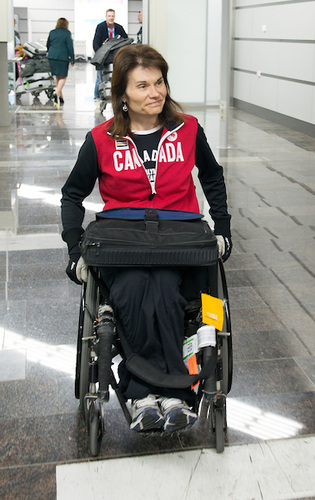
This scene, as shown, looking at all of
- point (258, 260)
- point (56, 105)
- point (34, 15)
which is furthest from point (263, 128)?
point (34, 15)

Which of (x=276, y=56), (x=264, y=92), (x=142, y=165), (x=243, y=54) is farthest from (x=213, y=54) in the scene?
(x=142, y=165)

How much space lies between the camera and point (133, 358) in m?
2.17

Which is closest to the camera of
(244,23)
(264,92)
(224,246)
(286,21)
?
(224,246)

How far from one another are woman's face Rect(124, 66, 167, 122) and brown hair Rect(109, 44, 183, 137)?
2 cm

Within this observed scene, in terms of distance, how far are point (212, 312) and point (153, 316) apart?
18 centimetres

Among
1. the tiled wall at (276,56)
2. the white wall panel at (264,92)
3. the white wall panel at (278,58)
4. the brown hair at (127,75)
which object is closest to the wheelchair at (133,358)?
the brown hair at (127,75)

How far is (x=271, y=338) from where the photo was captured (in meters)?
3.19

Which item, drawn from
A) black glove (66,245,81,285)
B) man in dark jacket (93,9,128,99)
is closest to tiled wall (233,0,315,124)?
man in dark jacket (93,9,128,99)

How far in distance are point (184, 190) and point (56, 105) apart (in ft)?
38.5

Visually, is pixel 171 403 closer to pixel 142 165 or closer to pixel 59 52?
pixel 142 165

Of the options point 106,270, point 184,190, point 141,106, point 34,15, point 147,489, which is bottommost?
point 147,489

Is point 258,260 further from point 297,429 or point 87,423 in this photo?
point 87,423

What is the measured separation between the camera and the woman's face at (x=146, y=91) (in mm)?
2430

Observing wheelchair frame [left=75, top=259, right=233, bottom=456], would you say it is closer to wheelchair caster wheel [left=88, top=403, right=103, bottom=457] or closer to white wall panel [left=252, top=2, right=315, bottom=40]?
wheelchair caster wheel [left=88, top=403, right=103, bottom=457]
